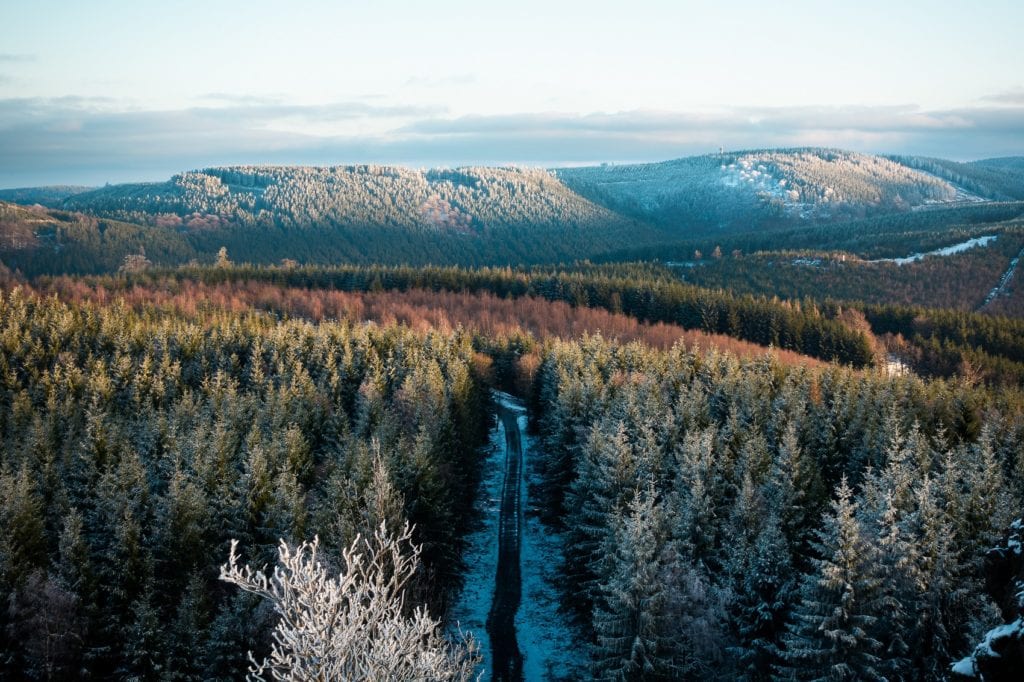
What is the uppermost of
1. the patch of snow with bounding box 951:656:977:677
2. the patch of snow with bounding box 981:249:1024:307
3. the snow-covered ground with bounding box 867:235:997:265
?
the patch of snow with bounding box 951:656:977:677

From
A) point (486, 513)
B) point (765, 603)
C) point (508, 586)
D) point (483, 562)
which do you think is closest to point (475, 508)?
point (486, 513)

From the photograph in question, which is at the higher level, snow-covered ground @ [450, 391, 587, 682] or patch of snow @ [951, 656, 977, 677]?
patch of snow @ [951, 656, 977, 677]

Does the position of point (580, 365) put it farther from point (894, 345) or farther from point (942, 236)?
point (942, 236)

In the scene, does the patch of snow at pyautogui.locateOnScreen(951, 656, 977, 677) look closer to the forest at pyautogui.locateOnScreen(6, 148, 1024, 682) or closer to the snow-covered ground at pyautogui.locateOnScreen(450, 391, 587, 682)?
the forest at pyautogui.locateOnScreen(6, 148, 1024, 682)

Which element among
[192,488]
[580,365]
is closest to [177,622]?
[192,488]

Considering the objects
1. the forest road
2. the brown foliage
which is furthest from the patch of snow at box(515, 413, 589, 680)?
the brown foliage

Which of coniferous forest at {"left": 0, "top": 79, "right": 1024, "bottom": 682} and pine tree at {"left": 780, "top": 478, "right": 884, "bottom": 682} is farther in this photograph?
coniferous forest at {"left": 0, "top": 79, "right": 1024, "bottom": 682}

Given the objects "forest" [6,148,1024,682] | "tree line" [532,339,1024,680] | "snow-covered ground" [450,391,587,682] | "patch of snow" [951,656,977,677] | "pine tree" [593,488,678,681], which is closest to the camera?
"patch of snow" [951,656,977,677]
